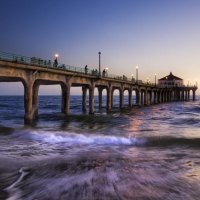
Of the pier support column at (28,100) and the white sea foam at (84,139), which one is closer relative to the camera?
the white sea foam at (84,139)

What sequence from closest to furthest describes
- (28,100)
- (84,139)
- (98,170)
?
(98,170) < (84,139) < (28,100)

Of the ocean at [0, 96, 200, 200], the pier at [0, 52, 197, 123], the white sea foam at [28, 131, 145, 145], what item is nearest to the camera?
the ocean at [0, 96, 200, 200]

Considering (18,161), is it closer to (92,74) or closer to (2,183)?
(2,183)

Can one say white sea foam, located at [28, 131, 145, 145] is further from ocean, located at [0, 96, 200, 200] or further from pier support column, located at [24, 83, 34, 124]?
pier support column, located at [24, 83, 34, 124]

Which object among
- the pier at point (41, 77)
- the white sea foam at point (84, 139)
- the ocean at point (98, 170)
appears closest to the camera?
the ocean at point (98, 170)

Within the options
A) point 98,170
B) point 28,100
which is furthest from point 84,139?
point 28,100

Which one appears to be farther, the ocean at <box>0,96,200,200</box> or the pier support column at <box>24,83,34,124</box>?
the pier support column at <box>24,83,34,124</box>

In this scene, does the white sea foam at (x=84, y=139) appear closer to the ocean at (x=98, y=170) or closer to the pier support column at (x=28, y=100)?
the ocean at (x=98, y=170)

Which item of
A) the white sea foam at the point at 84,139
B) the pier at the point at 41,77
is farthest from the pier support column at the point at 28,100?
the white sea foam at the point at 84,139

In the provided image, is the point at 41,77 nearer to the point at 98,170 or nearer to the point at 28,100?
the point at 28,100

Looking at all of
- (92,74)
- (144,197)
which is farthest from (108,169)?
(92,74)

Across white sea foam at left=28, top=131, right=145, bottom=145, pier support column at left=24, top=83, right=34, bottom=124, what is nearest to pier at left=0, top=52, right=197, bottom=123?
pier support column at left=24, top=83, right=34, bottom=124

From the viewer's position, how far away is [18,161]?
1399 centimetres

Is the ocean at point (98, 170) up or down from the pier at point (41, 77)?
down
